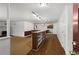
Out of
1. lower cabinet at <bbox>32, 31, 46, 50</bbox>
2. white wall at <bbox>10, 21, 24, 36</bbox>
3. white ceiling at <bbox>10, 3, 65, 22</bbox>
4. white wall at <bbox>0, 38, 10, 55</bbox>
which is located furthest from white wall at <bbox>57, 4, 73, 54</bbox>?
white wall at <bbox>0, 38, 10, 55</bbox>

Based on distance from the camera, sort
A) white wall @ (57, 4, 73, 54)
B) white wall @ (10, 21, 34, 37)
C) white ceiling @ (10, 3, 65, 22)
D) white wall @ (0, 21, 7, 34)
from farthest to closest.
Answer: white wall @ (0, 21, 7, 34) < white wall @ (10, 21, 34, 37) < white ceiling @ (10, 3, 65, 22) < white wall @ (57, 4, 73, 54)

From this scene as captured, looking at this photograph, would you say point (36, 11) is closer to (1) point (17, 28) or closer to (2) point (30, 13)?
(2) point (30, 13)

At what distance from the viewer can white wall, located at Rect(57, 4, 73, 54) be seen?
2611 mm

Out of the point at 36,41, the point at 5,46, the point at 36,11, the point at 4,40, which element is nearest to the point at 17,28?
the point at 4,40

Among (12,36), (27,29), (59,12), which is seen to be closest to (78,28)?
(59,12)

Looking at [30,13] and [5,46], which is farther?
[5,46]

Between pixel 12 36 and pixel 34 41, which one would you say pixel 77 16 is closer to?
pixel 12 36

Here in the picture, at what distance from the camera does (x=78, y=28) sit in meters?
2.75

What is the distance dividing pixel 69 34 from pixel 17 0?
5.42ft

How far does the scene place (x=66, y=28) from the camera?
2.88 m

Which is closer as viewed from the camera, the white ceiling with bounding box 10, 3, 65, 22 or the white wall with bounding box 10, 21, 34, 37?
the white ceiling with bounding box 10, 3, 65, 22

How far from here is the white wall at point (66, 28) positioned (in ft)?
8.57

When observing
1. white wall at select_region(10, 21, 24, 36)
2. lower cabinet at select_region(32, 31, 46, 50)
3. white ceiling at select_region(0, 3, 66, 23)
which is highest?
white ceiling at select_region(0, 3, 66, 23)

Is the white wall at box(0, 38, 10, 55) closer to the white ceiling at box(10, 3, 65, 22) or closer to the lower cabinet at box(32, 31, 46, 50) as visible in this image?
the white ceiling at box(10, 3, 65, 22)
